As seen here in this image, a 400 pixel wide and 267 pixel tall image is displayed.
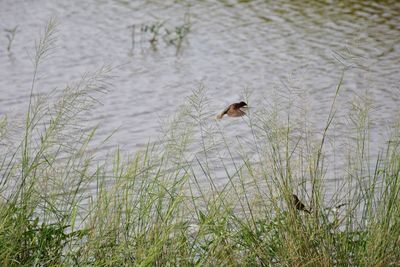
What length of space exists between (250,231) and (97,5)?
8000 millimetres

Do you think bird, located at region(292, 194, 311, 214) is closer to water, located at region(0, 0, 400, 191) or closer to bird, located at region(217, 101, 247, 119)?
bird, located at region(217, 101, 247, 119)

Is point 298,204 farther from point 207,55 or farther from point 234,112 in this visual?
point 207,55

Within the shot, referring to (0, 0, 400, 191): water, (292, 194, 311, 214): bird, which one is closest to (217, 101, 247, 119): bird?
(292, 194, 311, 214): bird

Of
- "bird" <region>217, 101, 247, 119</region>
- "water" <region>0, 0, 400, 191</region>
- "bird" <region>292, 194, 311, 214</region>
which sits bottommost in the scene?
"water" <region>0, 0, 400, 191</region>

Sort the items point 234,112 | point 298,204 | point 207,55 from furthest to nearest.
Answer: point 207,55, point 234,112, point 298,204

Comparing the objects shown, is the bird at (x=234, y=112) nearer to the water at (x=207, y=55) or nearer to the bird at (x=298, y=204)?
the bird at (x=298, y=204)

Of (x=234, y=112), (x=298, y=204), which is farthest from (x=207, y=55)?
(x=298, y=204)

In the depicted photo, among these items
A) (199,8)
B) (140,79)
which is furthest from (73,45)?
(199,8)

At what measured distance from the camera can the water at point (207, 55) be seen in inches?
272

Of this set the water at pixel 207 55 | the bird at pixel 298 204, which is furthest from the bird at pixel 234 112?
the water at pixel 207 55

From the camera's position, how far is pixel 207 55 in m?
8.69

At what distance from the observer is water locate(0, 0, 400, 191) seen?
22.7ft

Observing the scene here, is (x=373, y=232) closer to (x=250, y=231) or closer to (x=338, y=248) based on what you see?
(x=338, y=248)

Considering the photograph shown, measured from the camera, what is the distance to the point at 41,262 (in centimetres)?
309
